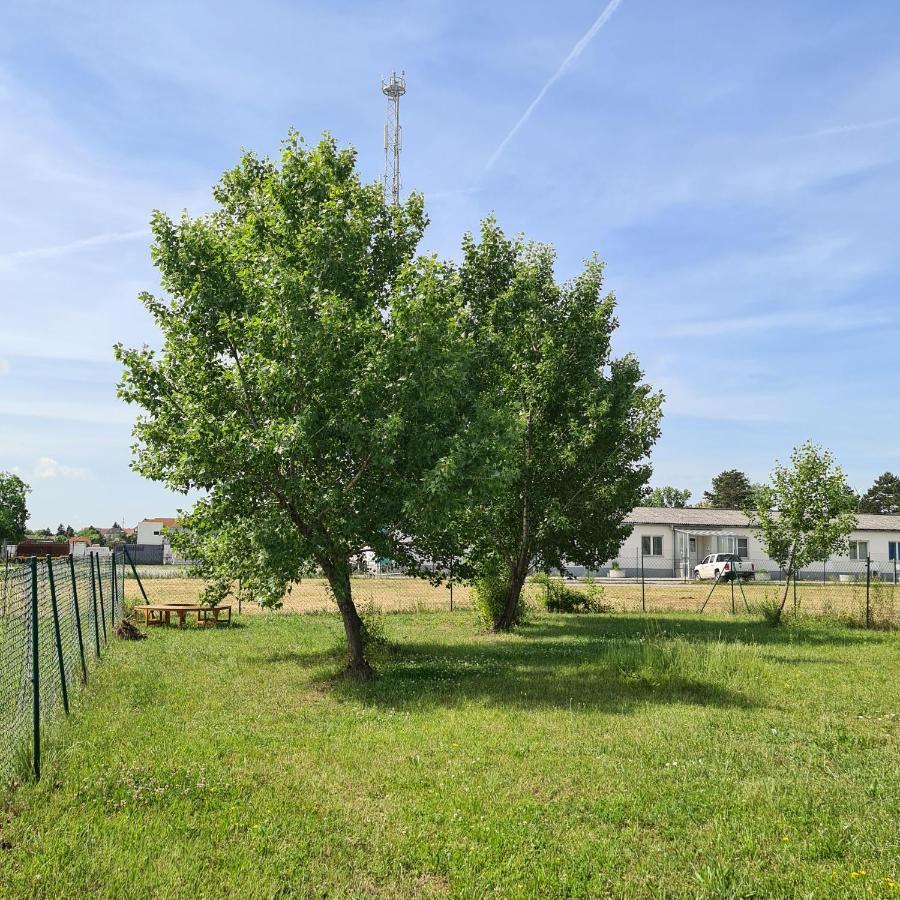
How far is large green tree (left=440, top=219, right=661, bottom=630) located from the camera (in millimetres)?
22297

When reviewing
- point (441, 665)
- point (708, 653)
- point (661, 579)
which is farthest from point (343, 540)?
point (661, 579)

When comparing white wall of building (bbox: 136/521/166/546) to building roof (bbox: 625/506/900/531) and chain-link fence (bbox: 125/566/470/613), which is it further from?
building roof (bbox: 625/506/900/531)

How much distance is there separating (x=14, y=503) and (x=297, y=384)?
10339 centimetres

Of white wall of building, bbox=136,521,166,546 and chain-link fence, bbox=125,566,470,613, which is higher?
white wall of building, bbox=136,521,166,546

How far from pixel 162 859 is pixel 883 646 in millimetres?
18654

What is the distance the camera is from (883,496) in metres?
109

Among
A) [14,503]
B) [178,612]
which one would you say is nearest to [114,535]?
[14,503]

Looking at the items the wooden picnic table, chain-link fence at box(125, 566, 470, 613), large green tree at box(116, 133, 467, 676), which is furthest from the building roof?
large green tree at box(116, 133, 467, 676)

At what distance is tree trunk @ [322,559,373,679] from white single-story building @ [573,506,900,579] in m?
41.7

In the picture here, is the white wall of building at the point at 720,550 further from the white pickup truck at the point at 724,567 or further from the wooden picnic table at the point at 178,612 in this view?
the wooden picnic table at the point at 178,612

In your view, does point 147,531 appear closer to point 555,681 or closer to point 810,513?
point 810,513

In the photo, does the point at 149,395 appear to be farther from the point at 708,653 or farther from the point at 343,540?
the point at 708,653

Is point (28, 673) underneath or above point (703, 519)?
underneath

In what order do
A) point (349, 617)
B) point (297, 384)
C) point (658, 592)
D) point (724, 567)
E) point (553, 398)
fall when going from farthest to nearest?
point (724, 567)
point (658, 592)
point (553, 398)
point (349, 617)
point (297, 384)
